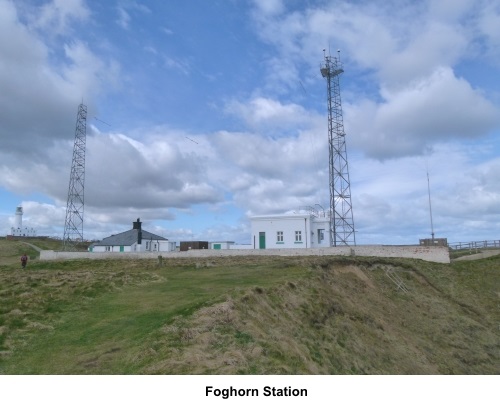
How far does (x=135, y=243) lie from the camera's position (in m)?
57.5

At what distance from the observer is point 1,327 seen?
15.6 metres

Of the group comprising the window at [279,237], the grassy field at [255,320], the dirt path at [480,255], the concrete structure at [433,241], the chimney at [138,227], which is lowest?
the grassy field at [255,320]

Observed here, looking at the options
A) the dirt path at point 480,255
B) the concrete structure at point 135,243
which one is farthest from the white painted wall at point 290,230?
the concrete structure at point 135,243

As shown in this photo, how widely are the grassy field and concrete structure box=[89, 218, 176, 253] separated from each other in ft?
71.9

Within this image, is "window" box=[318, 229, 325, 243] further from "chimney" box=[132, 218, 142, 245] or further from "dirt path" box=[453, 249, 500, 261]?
"chimney" box=[132, 218, 142, 245]

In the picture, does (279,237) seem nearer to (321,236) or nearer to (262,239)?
(262,239)

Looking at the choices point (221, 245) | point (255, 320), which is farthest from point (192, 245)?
point (255, 320)

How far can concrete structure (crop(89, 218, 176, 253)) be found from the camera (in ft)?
188

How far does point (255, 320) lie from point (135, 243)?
45.0m

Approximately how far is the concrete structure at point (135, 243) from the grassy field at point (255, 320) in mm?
21915

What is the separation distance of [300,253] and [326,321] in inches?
724

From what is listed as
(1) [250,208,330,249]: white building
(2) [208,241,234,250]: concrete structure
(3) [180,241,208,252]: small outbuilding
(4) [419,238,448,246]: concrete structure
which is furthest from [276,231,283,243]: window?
(4) [419,238,448,246]: concrete structure

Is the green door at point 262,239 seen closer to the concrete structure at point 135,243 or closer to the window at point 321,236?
the window at point 321,236

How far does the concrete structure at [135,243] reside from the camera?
57406 millimetres
